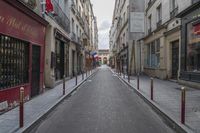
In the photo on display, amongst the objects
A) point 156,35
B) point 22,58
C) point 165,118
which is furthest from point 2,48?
point 156,35

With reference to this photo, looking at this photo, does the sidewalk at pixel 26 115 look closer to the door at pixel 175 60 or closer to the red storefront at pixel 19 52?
the red storefront at pixel 19 52

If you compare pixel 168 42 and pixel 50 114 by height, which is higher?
pixel 168 42

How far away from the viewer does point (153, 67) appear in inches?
1077

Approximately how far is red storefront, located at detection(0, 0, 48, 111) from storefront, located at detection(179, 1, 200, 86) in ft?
26.8

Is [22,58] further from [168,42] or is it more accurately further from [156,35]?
[156,35]

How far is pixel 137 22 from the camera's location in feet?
96.0

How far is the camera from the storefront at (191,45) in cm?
1550

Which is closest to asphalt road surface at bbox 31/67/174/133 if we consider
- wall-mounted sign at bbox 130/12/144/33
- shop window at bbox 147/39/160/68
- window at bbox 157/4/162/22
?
shop window at bbox 147/39/160/68

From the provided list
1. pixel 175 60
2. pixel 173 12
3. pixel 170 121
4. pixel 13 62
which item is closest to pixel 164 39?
pixel 175 60

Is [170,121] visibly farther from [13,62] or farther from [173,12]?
[173,12]

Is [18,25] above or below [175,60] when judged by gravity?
above

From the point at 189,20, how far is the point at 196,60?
2400 mm

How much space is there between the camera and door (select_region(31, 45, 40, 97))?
1229cm

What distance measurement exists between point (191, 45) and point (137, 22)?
43.3ft
